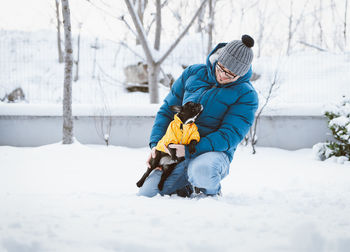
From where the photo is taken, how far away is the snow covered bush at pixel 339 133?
184 inches

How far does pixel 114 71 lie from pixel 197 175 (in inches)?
476

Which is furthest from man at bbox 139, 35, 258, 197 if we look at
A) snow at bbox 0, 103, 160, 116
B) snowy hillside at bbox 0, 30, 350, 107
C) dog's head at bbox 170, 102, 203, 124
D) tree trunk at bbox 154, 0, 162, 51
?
tree trunk at bbox 154, 0, 162, 51

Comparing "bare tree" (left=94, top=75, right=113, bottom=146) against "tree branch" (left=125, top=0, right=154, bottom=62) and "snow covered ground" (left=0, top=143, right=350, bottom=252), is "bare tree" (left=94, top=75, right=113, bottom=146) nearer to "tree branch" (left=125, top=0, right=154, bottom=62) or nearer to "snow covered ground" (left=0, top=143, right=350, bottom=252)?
"tree branch" (left=125, top=0, right=154, bottom=62)

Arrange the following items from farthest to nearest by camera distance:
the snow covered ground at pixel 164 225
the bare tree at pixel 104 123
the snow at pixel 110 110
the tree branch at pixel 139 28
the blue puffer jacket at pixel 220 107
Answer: the bare tree at pixel 104 123
the snow at pixel 110 110
the tree branch at pixel 139 28
the blue puffer jacket at pixel 220 107
the snow covered ground at pixel 164 225

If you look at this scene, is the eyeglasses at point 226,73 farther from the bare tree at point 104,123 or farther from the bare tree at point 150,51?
the bare tree at point 104,123

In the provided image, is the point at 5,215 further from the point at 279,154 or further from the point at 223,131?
the point at 279,154

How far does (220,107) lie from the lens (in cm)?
225

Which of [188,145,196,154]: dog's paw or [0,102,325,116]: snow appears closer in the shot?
[188,145,196,154]: dog's paw

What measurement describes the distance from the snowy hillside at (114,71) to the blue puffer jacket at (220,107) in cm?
409

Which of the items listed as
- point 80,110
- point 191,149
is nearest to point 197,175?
point 191,149

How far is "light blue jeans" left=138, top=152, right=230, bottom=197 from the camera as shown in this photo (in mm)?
2080

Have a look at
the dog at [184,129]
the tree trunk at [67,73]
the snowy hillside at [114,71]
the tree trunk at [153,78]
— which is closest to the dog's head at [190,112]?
the dog at [184,129]

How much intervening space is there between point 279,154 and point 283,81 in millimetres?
4926

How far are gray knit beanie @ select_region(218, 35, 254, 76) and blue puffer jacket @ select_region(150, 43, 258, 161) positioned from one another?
0.50 feet
